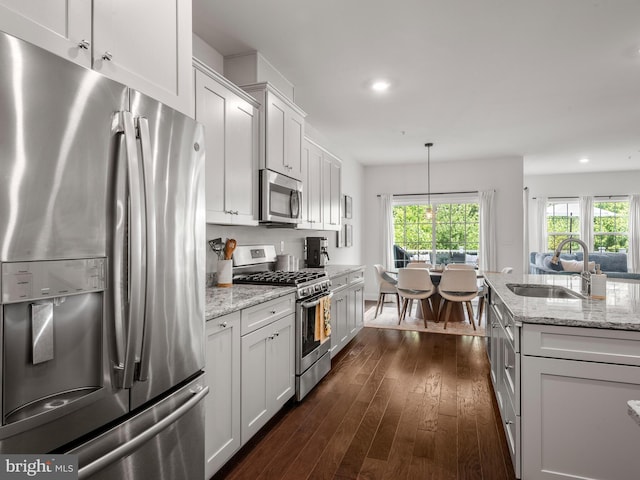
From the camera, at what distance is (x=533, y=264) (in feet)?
26.0

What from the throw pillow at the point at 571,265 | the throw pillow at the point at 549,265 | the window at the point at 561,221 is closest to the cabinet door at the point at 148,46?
the throw pillow at the point at 549,265

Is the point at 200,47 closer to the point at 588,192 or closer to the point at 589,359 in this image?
the point at 589,359

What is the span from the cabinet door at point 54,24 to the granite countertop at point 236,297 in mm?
1101

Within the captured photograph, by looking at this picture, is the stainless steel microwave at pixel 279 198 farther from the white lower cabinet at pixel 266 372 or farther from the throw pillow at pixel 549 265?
the throw pillow at pixel 549 265

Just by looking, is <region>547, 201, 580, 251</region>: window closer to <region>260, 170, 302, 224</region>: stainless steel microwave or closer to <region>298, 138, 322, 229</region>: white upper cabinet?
<region>298, 138, 322, 229</region>: white upper cabinet

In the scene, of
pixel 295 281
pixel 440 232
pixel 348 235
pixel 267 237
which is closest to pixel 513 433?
pixel 295 281

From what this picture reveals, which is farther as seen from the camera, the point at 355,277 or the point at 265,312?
the point at 355,277

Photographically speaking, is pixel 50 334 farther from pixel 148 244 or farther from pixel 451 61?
pixel 451 61

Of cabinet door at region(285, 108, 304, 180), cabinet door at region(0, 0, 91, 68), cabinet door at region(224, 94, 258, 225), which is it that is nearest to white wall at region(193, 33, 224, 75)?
cabinet door at region(224, 94, 258, 225)

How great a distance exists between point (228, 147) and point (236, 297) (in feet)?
3.48

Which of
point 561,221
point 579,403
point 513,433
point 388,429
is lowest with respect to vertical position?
point 388,429

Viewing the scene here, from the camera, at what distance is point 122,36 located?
52.4 inches

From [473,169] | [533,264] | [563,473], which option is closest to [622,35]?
[563,473]

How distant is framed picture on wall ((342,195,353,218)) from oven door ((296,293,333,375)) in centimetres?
334
